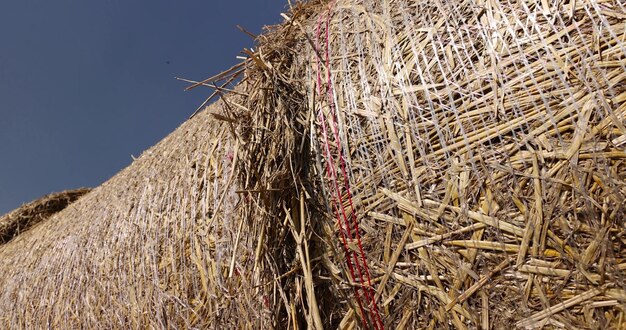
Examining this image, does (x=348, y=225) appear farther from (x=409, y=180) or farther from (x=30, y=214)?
(x=30, y=214)

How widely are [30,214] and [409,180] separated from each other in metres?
3.38

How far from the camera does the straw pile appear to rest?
1.02 meters

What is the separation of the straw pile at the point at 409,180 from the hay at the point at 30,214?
2265mm

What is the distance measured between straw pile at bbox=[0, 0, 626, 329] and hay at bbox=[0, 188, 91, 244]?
2.27m

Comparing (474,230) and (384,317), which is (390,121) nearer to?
(474,230)

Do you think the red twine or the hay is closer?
the red twine

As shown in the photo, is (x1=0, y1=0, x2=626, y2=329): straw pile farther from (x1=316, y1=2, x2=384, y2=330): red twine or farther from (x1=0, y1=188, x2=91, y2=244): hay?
(x1=0, y1=188, x2=91, y2=244): hay

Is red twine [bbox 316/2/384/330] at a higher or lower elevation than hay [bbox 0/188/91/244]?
lower

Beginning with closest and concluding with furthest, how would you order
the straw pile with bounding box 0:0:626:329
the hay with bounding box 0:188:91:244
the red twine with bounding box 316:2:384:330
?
the straw pile with bounding box 0:0:626:329
the red twine with bounding box 316:2:384:330
the hay with bounding box 0:188:91:244

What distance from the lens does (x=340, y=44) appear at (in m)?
1.49

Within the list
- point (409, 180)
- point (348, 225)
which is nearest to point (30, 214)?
point (348, 225)

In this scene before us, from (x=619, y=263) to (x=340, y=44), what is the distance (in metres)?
0.81

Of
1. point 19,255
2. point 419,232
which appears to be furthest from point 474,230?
point 19,255

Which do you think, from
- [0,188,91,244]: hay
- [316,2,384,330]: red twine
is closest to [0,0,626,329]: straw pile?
[316,2,384,330]: red twine
